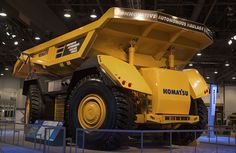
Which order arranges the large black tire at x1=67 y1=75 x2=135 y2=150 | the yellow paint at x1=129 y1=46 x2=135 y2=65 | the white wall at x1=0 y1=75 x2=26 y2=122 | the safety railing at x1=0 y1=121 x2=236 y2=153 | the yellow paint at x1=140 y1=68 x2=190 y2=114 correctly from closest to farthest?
the safety railing at x1=0 y1=121 x2=236 y2=153 < the large black tire at x1=67 y1=75 x2=135 y2=150 < the yellow paint at x1=140 y1=68 x2=190 y2=114 < the yellow paint at x1=129 y1=46 x2=135 y2=65 < the white wall at x1=0 y1=75 x2=26 y2=122

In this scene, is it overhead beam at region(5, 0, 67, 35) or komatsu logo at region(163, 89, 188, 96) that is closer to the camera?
komatsu logo at region(163, 89, 188, 96)

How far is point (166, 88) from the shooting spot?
6.93 metres

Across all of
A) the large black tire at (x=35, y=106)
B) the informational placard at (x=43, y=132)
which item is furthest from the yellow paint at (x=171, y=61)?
the large black tire at (x=35, y=106)

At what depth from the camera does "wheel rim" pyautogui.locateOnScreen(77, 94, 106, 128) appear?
6.55m

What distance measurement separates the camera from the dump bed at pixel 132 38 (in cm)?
682

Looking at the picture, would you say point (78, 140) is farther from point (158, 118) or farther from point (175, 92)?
point (175, 92)

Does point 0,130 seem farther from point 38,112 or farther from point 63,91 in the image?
point 63,91

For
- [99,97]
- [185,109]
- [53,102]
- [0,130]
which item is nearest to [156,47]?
[185,109]

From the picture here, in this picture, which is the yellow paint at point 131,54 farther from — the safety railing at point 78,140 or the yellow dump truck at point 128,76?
the safety railing at point 78,140

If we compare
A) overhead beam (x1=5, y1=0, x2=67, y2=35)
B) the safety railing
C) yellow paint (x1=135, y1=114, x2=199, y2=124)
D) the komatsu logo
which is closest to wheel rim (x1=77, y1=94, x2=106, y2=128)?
the safety railing

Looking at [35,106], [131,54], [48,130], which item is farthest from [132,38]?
[35,106]

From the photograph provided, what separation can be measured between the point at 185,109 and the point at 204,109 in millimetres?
1204

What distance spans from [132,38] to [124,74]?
4.01 feet

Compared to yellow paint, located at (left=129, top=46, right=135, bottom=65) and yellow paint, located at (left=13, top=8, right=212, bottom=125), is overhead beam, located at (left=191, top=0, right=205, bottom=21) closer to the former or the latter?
yellow paint, located at (left=13, top=8, right=212, bottom=125)
